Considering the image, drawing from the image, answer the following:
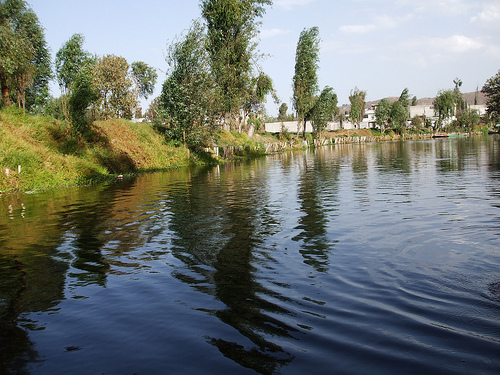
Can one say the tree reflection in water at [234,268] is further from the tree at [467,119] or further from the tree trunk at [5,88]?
the tree at [467,119]

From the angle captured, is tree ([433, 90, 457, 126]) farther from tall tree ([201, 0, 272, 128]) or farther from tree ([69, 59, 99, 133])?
tree ([69, 59, 99, 133])

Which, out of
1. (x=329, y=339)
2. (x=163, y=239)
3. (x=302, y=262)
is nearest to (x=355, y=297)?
(x=329, y=339)

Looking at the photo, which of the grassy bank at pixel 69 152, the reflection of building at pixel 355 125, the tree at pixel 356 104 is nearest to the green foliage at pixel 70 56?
the grassy bank at pixel 69 152

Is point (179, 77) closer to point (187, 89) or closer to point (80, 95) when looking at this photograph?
point (187, 89)

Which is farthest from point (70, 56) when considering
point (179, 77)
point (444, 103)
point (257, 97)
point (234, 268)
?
point (444, 103)

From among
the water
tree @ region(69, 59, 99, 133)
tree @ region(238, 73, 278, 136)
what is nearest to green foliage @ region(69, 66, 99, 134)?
tree @ region(69, 59, 99, 133)

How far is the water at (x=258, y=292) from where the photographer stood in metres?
4.43

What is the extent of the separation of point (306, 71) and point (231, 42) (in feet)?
91.3

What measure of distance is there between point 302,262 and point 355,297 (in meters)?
1.87

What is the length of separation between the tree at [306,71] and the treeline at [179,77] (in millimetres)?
175

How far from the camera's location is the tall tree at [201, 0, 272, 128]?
2032 inches

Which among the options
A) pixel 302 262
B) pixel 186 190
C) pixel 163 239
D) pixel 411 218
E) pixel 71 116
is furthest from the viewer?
pixel 71 116

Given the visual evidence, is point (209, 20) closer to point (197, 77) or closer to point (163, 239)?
point (197, 77)

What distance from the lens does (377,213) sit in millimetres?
12281
